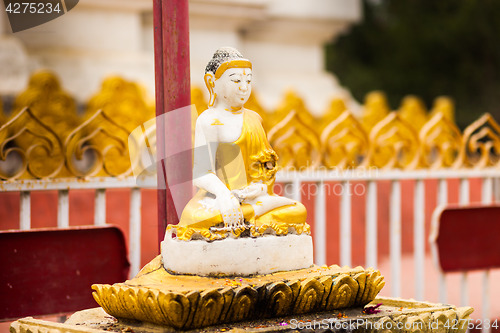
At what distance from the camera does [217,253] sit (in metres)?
2.81

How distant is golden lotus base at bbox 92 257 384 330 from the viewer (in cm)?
262

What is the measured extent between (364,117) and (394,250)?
2172 mm

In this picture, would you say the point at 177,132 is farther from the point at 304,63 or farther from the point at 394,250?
the point at 304,63

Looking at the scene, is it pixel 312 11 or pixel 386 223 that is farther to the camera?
pixel 312 11

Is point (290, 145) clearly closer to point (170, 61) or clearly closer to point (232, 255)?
Result: point (170, 61)

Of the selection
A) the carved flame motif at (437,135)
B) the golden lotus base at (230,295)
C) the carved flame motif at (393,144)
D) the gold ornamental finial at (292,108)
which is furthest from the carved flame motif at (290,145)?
the golden lotus base at (230,295)

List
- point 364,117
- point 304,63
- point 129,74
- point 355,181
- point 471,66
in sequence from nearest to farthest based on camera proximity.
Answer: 1. point 355,181
2. point 129,74
3. point 364,117
4. point 304,63
5. point 471,66

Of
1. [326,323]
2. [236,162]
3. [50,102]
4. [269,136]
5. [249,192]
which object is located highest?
[50,102]

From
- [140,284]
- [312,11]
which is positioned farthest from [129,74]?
[140,284]

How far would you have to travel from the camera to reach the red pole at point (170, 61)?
3.27m

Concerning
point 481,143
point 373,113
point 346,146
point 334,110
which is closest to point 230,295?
point 346,146

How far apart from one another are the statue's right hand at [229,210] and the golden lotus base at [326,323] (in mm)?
389

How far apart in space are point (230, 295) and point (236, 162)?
58 centimetres

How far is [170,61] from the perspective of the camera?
3.28 m
